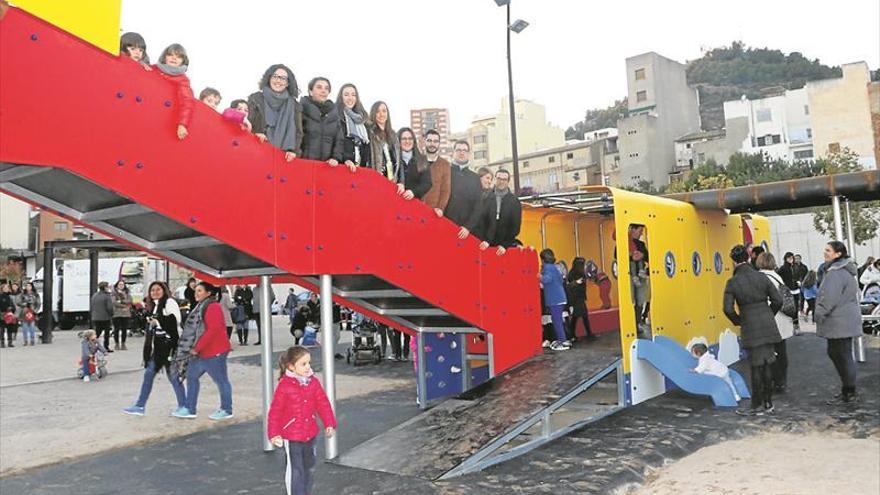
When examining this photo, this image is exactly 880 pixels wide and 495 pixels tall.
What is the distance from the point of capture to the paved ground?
215 inches

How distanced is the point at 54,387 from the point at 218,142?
839cm

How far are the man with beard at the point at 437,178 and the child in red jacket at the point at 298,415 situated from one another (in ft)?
11.8

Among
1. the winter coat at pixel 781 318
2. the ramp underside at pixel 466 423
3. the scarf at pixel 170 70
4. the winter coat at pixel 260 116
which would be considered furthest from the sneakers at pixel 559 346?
the scarf at pixel 170 70

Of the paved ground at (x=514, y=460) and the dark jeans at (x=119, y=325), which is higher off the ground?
the dark jeans at (x=119, y=325)

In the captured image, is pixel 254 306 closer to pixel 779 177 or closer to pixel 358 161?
pixel 358 161

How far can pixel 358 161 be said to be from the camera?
22.7 ft

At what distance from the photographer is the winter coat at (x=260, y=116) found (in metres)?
6.18

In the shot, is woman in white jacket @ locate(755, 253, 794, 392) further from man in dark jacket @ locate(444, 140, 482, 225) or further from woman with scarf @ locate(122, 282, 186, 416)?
woman with scarf @ locate(122, 282, 186, 416)

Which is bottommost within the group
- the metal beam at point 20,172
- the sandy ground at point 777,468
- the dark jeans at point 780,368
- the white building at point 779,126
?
the sandy ground at point 777,468

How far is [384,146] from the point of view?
291 inches

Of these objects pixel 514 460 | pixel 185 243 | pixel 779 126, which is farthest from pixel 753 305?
pixel 779 126

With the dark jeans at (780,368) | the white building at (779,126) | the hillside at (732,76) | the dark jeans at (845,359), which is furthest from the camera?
the hillside at (732,76)

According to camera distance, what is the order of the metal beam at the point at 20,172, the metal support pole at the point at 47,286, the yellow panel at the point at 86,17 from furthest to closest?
the metal support pole at the point at 47,286 → the metal beam at the point at 20,172 → the yellow panel at the point at 86,17

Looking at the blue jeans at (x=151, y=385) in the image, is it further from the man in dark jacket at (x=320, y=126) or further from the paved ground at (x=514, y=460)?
the man in dark jacket at (x=320, y=126)
